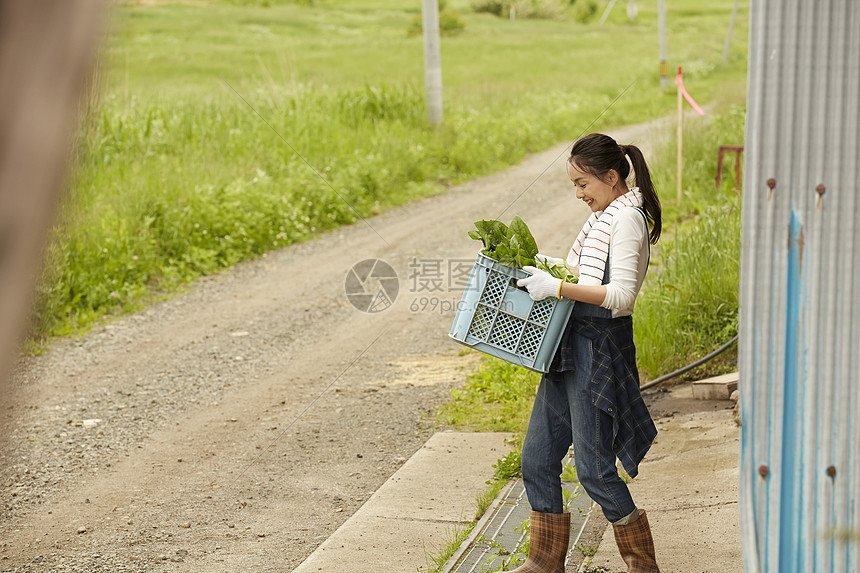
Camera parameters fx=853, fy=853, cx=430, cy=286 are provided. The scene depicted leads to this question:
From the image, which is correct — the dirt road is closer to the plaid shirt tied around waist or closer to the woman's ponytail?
the plaid shirt tied around waist

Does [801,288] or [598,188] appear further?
[598,188]

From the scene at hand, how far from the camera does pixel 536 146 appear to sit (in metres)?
17.1

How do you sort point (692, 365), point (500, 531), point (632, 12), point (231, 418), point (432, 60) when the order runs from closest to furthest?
1. point (500, 531)
2. point (692, 365)
3. point (231, 418)
4. point (432, 60)
5. point (632, 12)

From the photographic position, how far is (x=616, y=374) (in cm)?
308

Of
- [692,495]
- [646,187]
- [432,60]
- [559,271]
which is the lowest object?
Result: [692,495]

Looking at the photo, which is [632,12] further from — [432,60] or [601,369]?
[601,369]

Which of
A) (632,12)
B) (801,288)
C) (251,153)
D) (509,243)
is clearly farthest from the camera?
(632,12)

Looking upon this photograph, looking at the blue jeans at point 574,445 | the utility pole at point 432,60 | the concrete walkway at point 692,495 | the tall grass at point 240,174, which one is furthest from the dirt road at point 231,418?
the utility pole at point 432,60

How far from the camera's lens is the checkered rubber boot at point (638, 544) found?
10.00ft

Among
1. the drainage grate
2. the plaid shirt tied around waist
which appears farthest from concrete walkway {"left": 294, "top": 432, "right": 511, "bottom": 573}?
the plaid shirt tied around waist

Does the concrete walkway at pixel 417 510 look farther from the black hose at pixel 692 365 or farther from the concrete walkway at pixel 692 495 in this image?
the black hose at pixel 692 365

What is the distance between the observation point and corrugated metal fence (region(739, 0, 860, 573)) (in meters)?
1.98

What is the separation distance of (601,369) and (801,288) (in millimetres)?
1077

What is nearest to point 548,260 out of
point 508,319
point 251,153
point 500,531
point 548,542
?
point 508,319
